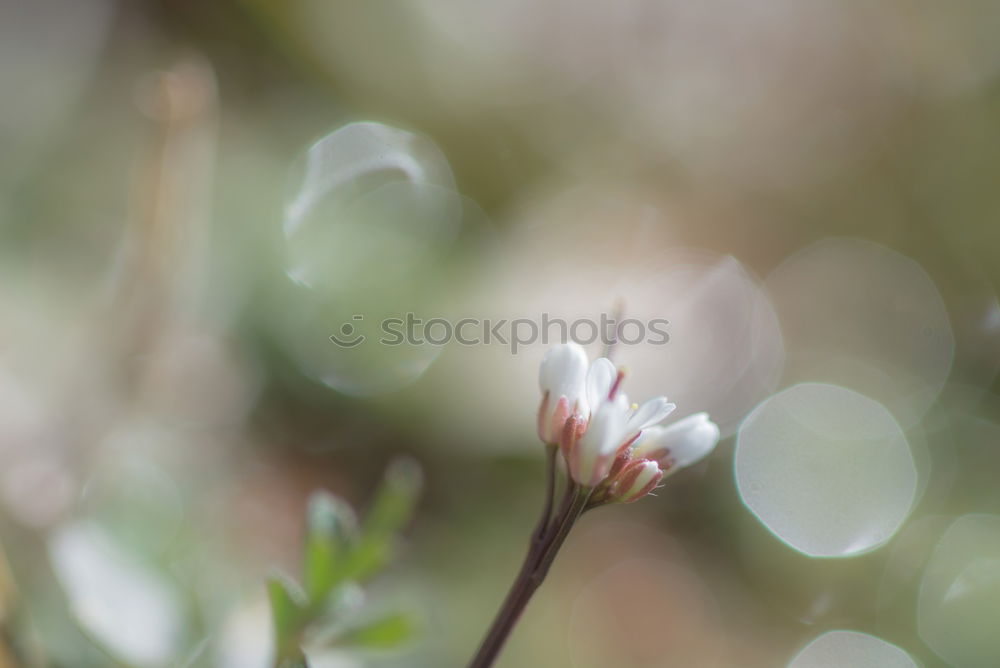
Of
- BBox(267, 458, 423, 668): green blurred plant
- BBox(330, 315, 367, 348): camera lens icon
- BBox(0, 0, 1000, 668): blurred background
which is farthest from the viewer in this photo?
BBox(330, 315, 367, 348): camera lens icon

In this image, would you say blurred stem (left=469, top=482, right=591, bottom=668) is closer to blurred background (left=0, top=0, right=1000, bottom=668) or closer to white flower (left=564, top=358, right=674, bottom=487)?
white flower (left=564, top=358, right=674, bottom=487)

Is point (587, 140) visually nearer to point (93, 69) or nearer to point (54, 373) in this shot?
point (93, 69)

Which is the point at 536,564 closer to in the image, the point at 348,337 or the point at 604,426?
the point at 604,426

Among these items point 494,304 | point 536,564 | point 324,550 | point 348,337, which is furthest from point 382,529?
point 494,304

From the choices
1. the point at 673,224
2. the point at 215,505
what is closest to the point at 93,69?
the point at 215,505

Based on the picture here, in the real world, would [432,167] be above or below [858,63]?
below

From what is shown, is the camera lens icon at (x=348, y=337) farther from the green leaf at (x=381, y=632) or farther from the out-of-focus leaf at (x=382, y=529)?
the green leaf at (x=381, y=632)

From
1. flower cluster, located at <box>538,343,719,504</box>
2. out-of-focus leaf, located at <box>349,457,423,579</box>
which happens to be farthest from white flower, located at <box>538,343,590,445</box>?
out-of-focus leaf, located at <box>349,457,423,579</box>
